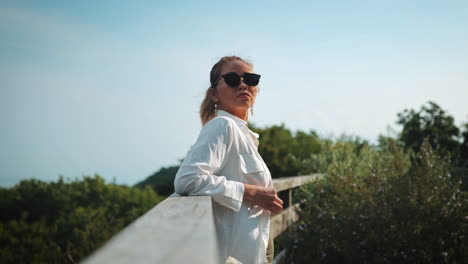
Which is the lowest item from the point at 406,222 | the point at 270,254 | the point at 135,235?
the point at 406,222

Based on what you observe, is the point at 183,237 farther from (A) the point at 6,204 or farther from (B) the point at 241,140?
(A) the point at 6,204

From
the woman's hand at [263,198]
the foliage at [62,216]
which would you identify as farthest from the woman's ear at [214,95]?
the foliage at [62,216]

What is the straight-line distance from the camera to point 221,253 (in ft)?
6.00

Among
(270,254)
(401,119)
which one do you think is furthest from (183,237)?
(401,119)

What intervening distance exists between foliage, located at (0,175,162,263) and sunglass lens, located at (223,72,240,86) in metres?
6.20

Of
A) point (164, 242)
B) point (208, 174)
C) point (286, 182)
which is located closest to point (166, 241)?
point (164, 242)

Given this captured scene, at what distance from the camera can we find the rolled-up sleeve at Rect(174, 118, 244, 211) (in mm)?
1749

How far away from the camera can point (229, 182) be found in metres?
1.80

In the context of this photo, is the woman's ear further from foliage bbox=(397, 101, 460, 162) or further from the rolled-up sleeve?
foliage bbox=(397, 101, 460, 162)

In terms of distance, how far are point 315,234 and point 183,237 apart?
379 cm

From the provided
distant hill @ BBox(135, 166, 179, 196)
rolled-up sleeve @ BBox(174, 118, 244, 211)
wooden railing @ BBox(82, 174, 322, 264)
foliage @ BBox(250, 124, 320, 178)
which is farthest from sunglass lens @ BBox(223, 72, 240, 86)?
distant hill @ BBox(135, 166, 179, 196)

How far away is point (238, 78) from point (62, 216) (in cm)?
770

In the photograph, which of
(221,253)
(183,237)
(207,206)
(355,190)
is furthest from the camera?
(355,190)

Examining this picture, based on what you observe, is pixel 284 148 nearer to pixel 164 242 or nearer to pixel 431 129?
pixel 431 129
